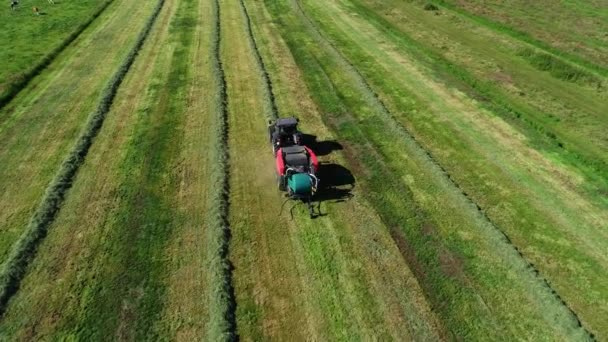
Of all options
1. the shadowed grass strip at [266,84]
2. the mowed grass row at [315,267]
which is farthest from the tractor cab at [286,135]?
the shadowed grass strip at [266,84]

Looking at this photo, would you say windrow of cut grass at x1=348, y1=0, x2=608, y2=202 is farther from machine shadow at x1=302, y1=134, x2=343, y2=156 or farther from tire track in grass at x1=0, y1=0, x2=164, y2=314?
tire track in grass at x1=0, y1=0, x2=164, y2=314

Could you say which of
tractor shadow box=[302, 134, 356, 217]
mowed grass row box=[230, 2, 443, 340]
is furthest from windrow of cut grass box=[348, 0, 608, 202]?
mowed grass row box=[230, 2, 443, 340]

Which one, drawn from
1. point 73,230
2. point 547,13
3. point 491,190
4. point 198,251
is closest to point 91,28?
point 73,230

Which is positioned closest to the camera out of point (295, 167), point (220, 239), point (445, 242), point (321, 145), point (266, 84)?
point (220, 239)

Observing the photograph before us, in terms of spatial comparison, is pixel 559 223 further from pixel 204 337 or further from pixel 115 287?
pixel 115 287

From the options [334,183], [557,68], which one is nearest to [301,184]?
[334,183]

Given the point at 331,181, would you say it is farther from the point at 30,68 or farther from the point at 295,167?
the point at 30,68
